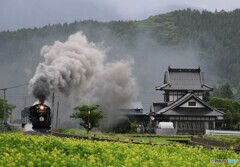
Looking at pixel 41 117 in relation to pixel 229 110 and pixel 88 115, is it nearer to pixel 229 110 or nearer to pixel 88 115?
pixel 88 115

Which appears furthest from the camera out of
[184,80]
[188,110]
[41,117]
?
[184,80]

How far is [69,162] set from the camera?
40.8 ft

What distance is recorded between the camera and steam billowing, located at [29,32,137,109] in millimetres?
51062

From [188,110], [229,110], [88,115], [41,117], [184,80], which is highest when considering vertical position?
[184,80]

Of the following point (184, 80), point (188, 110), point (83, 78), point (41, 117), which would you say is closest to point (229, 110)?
point (184, 80)

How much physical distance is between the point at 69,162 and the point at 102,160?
2301 mm

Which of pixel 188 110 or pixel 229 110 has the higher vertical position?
pixel 229 110

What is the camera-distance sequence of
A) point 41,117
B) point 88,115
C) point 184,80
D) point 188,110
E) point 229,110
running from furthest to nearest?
point 229,110
point 184,80
point 188,110
point 88,115
point 41,117

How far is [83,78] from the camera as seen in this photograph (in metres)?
59.9

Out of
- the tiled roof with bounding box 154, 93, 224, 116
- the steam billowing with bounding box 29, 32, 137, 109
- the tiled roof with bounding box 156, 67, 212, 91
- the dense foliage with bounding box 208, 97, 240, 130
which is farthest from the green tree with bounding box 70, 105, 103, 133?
the dense foliage with bounding box 208, 97, 240, 130

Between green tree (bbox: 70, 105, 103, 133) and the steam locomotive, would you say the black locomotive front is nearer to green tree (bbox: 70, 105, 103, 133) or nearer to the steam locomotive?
the steam locomotive

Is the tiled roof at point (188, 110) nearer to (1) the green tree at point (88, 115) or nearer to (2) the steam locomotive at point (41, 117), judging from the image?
(1) the green tree at point (88, 115)

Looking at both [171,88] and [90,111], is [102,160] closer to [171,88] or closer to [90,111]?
[90,111]

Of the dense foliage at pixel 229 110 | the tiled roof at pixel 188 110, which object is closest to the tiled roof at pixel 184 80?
the tiled roof at pixel 188 110
